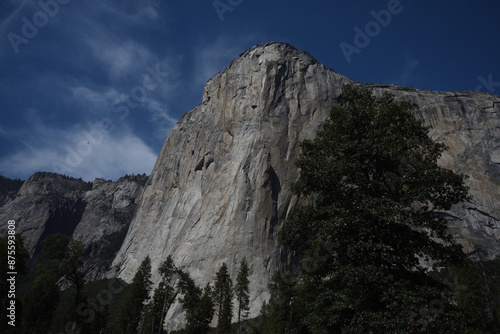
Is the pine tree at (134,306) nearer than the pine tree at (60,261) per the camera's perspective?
No

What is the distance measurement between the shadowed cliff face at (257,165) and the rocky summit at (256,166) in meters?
0.29

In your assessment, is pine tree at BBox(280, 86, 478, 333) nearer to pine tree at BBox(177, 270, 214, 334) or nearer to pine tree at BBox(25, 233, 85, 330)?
pine tree at BBox(25, 233, 85, 330)

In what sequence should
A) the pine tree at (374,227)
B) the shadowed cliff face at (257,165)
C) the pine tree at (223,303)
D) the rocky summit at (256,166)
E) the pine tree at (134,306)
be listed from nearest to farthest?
the pine tree at (374,227), the pine tree at (223,303), the pine tree at (134,306), the rocky summit at (256,166), the shadowed cliff face at (257,165)

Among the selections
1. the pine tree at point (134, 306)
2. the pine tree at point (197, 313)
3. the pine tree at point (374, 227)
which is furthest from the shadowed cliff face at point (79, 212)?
the pine tree at point (374, 227)

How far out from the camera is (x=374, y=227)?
30.1 ft

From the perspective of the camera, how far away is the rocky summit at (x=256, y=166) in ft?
212

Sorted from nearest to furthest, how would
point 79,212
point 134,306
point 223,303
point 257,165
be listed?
point 223,303, point 134,306, point 257,165, point 79,212

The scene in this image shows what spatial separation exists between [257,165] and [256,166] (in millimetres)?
350

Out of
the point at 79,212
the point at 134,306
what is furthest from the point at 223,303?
the point at 79,212

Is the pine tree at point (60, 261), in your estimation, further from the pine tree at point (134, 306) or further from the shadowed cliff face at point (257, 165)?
the shadowed cliff face at point (257, 165)

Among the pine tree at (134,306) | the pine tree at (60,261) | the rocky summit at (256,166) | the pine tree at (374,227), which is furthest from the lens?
the rocky summit at (256,166)

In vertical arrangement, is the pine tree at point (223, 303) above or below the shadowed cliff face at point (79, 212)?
below

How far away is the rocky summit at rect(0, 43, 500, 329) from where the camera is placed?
64.5m

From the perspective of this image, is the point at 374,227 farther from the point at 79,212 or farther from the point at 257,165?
the point at 79,212
